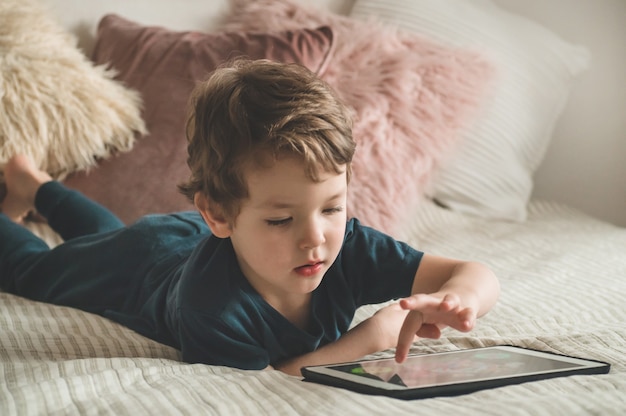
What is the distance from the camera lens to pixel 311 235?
931mm

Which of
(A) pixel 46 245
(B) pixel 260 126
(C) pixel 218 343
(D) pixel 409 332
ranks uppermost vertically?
Result: (B) pixel 260 126

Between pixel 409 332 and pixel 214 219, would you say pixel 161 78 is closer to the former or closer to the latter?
pixel 214 219

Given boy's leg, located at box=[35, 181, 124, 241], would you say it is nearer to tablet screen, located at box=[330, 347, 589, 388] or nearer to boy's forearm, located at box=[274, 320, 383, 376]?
boy's forearm, located at box=[274, 320, 383, 376]

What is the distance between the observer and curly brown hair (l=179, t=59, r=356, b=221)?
3.08 feet

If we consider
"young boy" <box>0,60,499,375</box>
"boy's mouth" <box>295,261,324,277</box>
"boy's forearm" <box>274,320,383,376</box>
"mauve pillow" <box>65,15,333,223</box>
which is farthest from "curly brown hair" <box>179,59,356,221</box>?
"mauve pillow" <box>65,15,333,223</box>

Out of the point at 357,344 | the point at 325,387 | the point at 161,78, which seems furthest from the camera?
the point at 161,78

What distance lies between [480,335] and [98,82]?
3.22ft

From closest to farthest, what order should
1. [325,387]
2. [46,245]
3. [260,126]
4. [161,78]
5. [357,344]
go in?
[325,387], [260,126], [357,344], [46,245], [161,78]

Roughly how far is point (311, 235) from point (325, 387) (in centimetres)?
18

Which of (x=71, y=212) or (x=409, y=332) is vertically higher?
(x=409, y=332)

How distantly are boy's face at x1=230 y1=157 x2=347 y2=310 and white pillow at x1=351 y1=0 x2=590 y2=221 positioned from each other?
3.18 feet

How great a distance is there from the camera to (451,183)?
196cm

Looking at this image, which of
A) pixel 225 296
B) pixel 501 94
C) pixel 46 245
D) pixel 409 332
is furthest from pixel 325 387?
pixel 501 94

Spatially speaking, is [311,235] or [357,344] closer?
[311,235]
